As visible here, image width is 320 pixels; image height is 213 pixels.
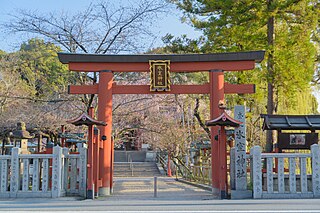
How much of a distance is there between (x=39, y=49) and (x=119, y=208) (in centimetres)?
1151

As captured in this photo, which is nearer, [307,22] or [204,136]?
[307,22]

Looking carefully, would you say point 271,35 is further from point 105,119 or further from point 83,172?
point 83,172

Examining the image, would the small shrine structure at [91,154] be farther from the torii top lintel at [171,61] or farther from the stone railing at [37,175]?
the torii top lintel at [171,61]

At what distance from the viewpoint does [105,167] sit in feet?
45.6

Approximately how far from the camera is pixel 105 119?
14148 mm

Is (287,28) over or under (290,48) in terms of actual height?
over

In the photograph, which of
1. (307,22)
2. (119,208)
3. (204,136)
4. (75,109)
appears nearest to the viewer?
(119,208)

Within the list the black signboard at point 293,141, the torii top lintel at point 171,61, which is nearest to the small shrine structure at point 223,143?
the black signboard at point 293,141

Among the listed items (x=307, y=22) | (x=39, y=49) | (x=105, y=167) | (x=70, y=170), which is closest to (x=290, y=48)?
(x=307, y=22)

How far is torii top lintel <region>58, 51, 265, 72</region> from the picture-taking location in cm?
1437

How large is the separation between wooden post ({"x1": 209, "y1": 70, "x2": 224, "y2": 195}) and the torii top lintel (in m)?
0.40

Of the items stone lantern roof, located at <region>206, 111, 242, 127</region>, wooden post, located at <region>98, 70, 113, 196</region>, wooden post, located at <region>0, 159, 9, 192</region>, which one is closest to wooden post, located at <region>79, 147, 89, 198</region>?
wooden post, located at <region>98, 70, 113, 196</region>

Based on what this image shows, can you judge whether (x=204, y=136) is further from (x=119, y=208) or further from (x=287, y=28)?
(x=119, y=208)

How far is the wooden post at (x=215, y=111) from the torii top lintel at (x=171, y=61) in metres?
0.40
